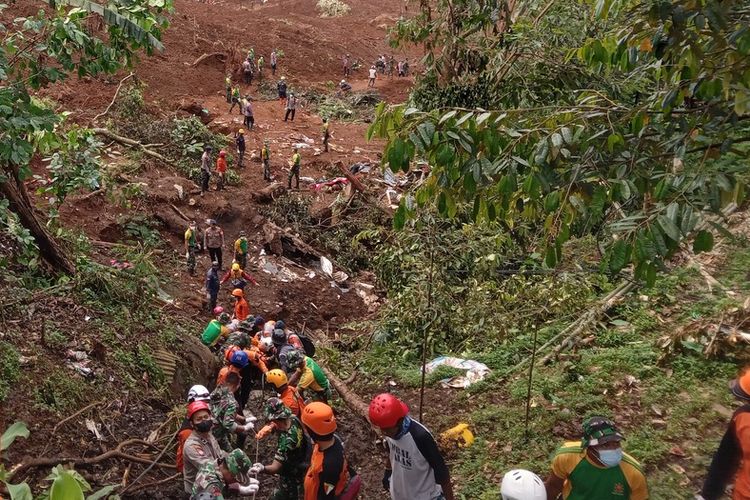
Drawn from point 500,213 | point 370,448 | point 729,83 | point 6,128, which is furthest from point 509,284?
point 6,128

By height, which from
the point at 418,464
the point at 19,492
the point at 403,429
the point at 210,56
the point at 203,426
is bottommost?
the point at 210,56

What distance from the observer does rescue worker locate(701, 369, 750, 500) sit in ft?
10.2

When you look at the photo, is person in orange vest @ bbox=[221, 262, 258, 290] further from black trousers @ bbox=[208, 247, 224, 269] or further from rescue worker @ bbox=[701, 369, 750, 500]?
rescue worker @ bbox=[701, 369, 750, 500]

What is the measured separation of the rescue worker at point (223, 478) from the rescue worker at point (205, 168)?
34.8 ft

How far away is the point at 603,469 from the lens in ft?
9.92

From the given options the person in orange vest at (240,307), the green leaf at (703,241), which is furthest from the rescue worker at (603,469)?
the person in orange vest at (240,307)

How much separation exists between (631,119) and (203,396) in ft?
10.9

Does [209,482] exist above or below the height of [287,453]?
above

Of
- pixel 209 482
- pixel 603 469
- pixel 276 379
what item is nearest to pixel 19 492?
pixel 209 482

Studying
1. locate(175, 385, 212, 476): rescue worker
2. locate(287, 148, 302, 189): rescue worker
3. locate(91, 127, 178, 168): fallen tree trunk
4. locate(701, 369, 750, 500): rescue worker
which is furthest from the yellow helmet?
locate(91, 127, 178, 168): fallen tree trunk

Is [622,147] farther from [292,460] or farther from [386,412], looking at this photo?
[292,460]

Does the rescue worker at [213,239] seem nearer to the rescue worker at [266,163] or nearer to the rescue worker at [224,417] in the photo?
the rescue worker at [266,163]

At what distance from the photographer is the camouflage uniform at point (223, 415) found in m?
4.95

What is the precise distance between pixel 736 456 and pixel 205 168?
12725 mm
